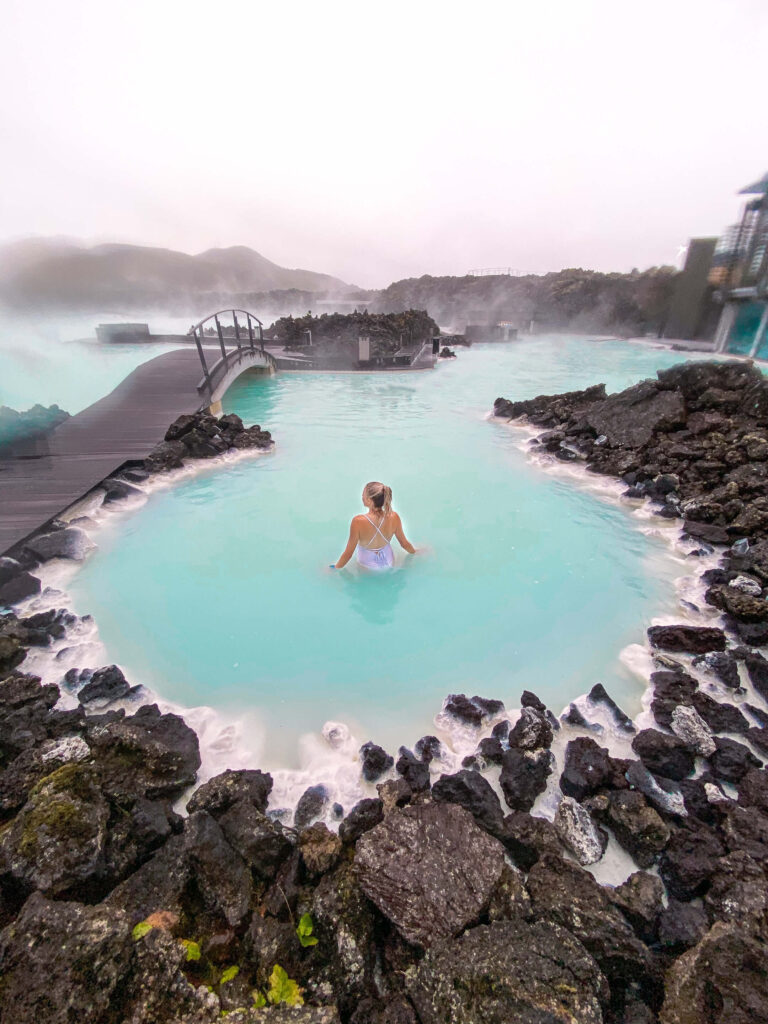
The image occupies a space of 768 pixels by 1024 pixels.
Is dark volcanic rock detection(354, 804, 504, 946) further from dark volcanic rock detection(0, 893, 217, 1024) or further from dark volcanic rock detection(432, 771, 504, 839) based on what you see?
dark volcanic rock detection(0, 893, 217, 1024)

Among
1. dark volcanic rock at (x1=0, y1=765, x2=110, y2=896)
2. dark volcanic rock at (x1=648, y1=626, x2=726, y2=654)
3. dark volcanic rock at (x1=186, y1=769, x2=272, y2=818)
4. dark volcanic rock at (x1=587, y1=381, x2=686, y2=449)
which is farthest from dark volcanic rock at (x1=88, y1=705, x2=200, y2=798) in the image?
dark volcanic rock at (x1=587, y1=381, x2=686, y2=449)

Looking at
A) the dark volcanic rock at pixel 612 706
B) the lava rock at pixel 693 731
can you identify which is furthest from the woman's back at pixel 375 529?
the lava rock at pixel 693 731

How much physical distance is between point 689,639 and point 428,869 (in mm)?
3458

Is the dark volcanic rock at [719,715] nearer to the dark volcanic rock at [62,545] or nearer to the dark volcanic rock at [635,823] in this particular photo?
the dark volcanic rock at [635,823]

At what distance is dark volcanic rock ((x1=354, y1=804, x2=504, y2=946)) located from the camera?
2121mm

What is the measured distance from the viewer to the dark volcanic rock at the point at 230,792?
283 cm

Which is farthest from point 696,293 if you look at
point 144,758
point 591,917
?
point 144,758

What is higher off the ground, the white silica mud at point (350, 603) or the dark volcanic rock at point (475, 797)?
the dark volcanic rock at point (475, 797)

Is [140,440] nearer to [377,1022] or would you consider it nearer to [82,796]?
[82,796]

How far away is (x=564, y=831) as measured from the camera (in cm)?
277

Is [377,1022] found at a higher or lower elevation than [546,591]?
higher

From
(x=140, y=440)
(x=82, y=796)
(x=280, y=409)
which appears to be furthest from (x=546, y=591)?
(x=280, y=409)

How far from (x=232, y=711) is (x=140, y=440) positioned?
7592mm

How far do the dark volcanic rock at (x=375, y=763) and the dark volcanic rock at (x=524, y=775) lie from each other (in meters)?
0.81
